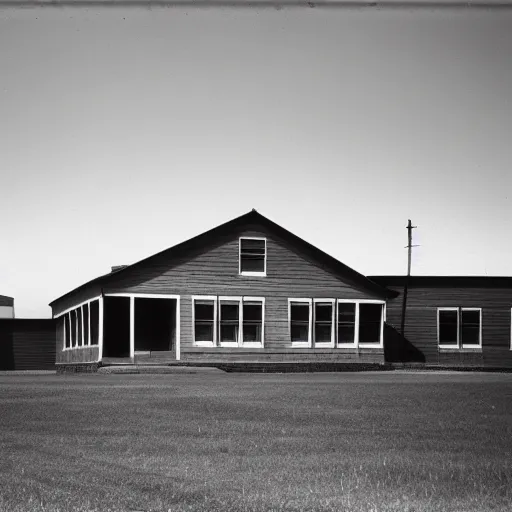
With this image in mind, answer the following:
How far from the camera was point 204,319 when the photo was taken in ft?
120

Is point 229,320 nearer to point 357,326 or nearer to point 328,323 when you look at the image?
point 328,323

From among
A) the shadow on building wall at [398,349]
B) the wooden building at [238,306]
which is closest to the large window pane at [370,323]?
Result: the wooden building at [238,306]

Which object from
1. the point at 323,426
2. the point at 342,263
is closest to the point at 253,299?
the point at 342,263

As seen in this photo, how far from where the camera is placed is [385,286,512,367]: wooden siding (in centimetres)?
4228

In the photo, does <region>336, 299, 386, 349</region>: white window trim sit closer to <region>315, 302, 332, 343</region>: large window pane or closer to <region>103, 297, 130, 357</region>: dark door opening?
<region>315, 302, 332, 343</region>: large window pane

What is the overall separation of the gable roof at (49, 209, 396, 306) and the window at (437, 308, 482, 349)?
481 cm

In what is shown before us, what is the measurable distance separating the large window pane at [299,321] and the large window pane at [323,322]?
0.43 m

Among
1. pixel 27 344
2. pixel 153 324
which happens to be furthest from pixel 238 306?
pixel 27 344

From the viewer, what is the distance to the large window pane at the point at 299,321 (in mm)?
37750

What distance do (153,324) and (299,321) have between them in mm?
6337

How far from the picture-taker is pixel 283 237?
37750 millimetres

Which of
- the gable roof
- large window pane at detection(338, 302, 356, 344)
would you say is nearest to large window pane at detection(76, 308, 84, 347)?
the gable roof

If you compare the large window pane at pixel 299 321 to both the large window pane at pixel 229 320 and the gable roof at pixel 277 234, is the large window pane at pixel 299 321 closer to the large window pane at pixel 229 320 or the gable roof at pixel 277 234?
the gable roof at pixel 277 234

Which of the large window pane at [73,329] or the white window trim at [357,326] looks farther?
the large window pane at [73,329]
